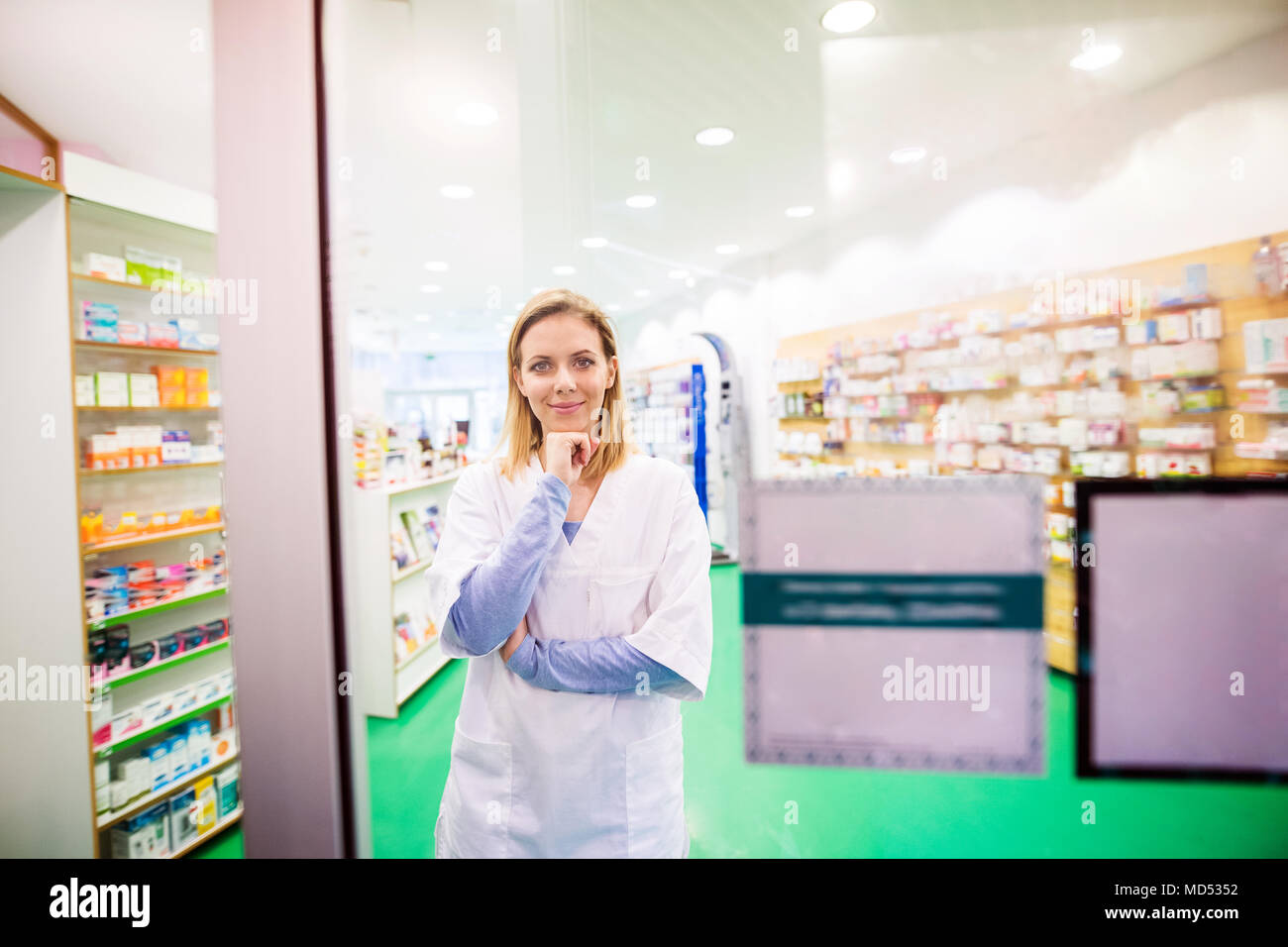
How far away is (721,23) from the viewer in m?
1.54

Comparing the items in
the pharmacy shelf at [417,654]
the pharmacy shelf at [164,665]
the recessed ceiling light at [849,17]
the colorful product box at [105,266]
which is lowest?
the pharmacy shelf at [417,654]

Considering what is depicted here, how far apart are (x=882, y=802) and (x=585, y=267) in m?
1.37

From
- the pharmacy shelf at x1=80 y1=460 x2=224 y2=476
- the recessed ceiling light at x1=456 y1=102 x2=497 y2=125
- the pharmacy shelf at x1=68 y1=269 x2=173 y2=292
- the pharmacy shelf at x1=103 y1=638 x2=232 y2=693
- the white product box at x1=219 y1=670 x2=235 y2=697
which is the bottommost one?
the white product box at x1=219 y1=670 x2=235 y2=697

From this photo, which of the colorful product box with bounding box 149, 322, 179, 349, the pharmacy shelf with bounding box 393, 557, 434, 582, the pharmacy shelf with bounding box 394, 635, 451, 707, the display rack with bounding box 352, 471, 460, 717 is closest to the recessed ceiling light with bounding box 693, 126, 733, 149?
the display rack with bounding box 352, 471, 460, 717

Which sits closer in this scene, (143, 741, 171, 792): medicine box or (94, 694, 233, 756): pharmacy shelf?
(94, 694, 233, 756): pharmacy shelf

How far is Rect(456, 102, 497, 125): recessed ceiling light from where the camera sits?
54.2 inches

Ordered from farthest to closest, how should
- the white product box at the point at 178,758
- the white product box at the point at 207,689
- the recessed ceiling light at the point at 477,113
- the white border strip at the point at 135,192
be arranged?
the white product box at the point at 207,689 < the white product box at the point at 178,758 < the white border strip at the point at 135,192 < the recessed ceiling light at the point at 477,113

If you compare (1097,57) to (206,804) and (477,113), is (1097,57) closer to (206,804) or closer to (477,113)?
(477,113)

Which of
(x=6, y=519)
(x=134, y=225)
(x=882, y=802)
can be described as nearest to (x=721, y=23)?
(x=882, y=802)

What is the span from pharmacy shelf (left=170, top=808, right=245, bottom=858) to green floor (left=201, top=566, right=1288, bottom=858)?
5.49 ft

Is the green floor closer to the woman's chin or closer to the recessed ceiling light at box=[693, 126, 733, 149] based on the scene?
the woman's chin

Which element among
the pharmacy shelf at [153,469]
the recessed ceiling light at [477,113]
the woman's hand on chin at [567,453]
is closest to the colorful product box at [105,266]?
the pharmacy shelf at [153,469]

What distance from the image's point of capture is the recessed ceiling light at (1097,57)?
3.62ft

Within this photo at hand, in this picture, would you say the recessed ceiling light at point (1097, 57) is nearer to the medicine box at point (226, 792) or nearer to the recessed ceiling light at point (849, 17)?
the recessed ceiling light at point (849, 17)
